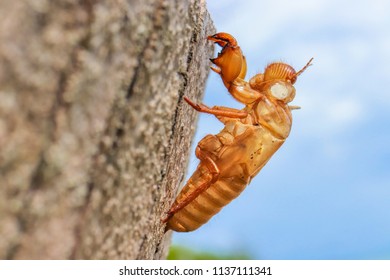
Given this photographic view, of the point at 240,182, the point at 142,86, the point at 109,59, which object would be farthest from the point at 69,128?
the point at 240,182

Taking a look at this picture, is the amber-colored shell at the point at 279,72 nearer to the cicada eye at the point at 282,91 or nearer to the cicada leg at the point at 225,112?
the cicada eye at the point at 282,91

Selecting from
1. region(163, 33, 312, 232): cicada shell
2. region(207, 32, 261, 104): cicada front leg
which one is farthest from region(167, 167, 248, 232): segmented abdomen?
region(207, 32, 261, 104): cicada front leg

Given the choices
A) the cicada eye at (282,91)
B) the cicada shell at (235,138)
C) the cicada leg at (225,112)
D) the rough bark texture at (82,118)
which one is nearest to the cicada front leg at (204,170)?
the cicada shell at (235,138)

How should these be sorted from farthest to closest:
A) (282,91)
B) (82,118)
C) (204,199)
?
(282,91) < (204,199) < (82,118)

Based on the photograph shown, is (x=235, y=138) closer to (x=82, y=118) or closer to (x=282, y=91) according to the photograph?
(x=282, y=91)

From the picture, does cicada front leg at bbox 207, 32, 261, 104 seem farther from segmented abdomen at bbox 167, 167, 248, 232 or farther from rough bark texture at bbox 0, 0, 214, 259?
rough bark texture at bbox 0, 0, 214, 259

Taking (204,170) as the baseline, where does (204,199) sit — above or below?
below

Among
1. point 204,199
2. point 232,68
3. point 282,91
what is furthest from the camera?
point 282,91

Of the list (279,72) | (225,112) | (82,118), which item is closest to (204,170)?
(225,112)
